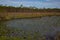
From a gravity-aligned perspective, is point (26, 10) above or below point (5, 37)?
above

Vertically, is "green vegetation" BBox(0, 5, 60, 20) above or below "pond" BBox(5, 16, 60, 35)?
above

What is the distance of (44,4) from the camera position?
2.96 meters

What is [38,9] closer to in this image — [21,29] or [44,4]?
[44,4]

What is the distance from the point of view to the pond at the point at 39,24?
2622 mm

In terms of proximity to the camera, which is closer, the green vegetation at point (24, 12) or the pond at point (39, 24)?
the pond at point (39, 24)

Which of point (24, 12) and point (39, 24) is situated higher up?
point (24, 12)

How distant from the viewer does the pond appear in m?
2.62

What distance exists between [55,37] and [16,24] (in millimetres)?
726

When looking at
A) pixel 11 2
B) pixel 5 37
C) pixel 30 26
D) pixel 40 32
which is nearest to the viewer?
pixel 5 37

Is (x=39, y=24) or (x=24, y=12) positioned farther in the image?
(x=24, y=12)

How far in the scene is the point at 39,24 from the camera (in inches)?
110

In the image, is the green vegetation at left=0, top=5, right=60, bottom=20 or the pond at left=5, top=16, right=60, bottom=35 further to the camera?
the green vegetation at left=0, top=5, right=60, bottom=20

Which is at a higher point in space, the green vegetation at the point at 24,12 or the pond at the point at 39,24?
the green vegetation at the point at 24,12

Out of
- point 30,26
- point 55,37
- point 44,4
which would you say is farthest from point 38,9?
point 55,37
